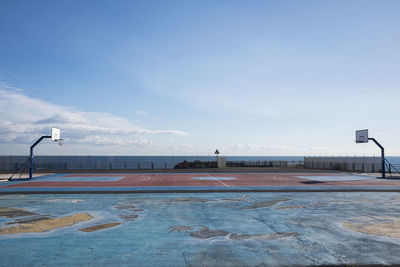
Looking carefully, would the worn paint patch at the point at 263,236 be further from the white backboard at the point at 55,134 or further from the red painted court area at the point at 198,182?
the white backboard at the point at 55,134

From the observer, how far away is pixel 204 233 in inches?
338

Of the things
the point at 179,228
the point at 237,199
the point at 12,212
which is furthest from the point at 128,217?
the point at 237,199

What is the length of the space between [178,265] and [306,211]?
24.4ft

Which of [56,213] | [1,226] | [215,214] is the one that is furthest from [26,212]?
[215,214]

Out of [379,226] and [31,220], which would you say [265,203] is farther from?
[31,220]

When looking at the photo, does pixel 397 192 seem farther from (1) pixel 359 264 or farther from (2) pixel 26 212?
(2) pixel 26 212

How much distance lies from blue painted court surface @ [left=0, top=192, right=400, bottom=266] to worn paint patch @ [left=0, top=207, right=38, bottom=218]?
3cm

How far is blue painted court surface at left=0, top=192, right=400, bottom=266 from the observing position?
259 inches

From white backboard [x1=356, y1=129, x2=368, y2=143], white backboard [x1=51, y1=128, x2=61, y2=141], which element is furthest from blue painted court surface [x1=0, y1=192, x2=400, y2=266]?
white backboard [x1=356, y1=129, x2=368, y2=143]

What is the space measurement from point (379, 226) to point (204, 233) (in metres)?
5.68

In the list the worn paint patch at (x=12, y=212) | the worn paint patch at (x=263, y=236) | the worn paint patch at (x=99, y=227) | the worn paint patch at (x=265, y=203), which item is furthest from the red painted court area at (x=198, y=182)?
the worn paint patch at (x=263, y=236)

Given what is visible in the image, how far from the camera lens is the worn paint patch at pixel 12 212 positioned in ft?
36.6

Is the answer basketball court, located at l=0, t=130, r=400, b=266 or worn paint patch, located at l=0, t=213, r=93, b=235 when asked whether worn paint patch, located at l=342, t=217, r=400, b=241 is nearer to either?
basketball court, located at l=0, t=130, r=400, b=266

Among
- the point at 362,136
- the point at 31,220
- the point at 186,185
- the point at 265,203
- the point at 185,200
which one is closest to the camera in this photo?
the point at 31,220
